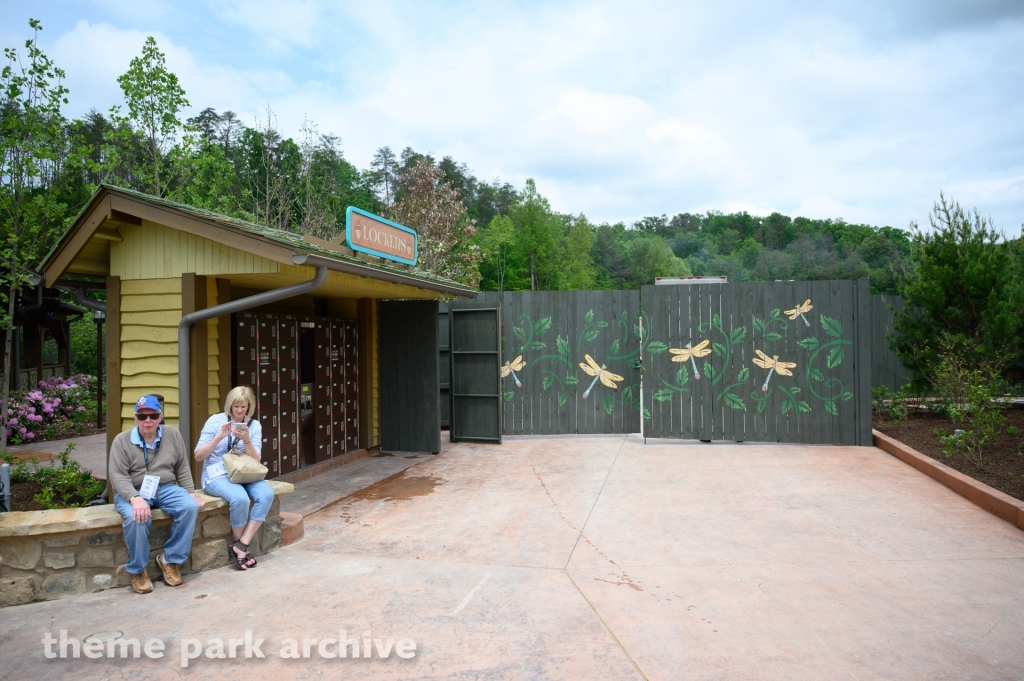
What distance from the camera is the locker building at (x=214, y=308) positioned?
535 cm

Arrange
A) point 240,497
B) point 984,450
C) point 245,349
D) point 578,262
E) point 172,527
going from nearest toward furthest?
1. point 172,527
2. point 240,497
3. point 245,349
4. point 984,450
5. point 578,262

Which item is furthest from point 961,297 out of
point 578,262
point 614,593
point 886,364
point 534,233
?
point 578,262

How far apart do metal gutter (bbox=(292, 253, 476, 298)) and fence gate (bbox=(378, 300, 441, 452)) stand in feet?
2.83

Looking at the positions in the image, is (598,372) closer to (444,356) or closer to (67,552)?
(444,356)

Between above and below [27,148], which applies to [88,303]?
below

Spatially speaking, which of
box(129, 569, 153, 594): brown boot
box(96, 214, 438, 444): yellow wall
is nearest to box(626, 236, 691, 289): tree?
box(96, 214, 438, 444): yellow wall

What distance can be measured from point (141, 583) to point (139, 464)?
2.52 ft

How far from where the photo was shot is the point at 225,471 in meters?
A: 4.61

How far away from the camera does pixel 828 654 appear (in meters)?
3.12

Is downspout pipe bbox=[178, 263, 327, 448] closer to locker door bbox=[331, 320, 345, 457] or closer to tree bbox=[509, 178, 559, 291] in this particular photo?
locker door bbox=[331, 320, 345, 457]

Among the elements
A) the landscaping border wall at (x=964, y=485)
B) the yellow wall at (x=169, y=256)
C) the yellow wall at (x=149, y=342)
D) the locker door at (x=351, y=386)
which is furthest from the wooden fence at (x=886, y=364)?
the yellow wall at (x=149, y=342)

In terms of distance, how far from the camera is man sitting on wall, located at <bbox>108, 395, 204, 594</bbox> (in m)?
4.04

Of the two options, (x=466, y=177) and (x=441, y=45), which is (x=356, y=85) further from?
(x=466, y=177)

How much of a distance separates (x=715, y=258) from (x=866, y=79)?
74848 mm
